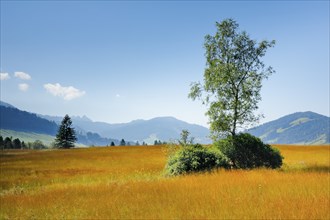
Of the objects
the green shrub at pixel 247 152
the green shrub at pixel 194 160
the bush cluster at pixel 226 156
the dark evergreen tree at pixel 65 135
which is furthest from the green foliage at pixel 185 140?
the dark evergreen tree at pixel 65 135

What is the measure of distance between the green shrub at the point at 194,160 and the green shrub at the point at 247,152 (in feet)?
→ 3.45

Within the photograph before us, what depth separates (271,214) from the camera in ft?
31.3

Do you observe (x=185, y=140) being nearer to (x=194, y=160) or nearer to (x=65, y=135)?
(x=194, y=160)

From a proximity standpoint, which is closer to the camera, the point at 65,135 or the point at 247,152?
the point at 247,152

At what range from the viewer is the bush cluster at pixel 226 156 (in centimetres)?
2517

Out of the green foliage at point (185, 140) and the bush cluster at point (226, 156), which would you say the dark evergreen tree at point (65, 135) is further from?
the bush cluster at point (226, 156)

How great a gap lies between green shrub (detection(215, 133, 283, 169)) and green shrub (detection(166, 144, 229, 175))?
1052mm

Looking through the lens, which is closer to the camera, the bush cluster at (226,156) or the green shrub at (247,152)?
the bush cluster at (226,156)

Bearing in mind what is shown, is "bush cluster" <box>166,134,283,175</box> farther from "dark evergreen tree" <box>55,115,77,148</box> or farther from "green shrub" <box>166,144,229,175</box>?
"dark evergreen tree" <box>55,115,77,148</box>

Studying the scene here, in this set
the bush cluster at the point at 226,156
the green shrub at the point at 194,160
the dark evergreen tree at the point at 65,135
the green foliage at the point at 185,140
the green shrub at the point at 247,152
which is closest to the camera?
the green shrub at the point at 194,160

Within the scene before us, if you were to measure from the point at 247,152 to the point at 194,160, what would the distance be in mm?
5896

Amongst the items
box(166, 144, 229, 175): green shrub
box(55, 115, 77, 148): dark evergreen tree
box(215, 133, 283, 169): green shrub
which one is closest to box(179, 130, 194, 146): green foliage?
box(166, 144, 229, 175): green shrub

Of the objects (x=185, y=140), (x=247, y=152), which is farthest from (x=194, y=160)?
(x=247, y=152)

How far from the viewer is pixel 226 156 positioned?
2777 cm
